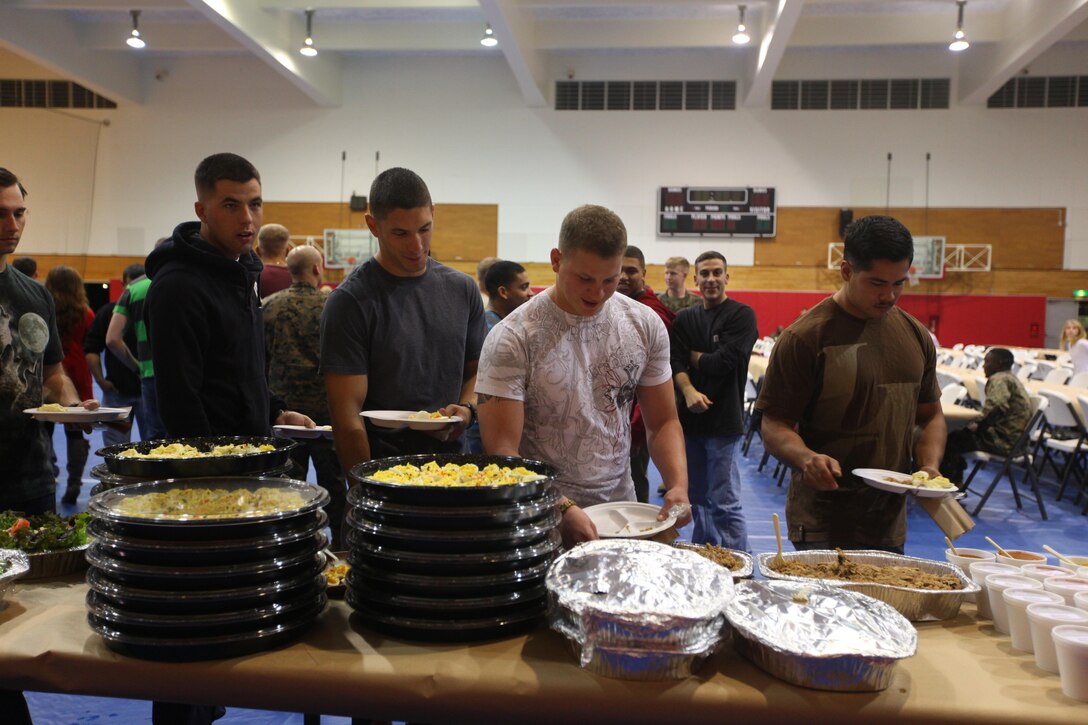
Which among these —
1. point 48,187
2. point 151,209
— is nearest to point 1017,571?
point 151,209

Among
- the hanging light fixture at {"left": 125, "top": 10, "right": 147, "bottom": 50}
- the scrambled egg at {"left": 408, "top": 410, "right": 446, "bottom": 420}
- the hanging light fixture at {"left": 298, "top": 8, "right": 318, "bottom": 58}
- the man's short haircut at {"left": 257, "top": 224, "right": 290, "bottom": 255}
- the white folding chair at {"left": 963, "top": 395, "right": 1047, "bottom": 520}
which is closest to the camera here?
the scrambled egg at {"left": 408, "top": 410, "right": 446, "bottom": 420}

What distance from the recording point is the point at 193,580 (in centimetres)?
135

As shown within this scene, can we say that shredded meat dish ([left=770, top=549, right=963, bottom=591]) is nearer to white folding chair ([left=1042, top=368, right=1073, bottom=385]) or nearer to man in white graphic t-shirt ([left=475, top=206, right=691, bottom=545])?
man in white graphic t-shirt ([left=475, top=206, right=691, bottom=545])

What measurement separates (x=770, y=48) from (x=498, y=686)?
12.7 meters

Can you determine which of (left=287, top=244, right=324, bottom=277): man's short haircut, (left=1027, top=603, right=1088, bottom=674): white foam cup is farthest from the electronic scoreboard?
(left=1027, top=603, right=1088, bottom=674): white foam cup

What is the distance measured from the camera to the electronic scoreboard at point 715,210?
15578mm

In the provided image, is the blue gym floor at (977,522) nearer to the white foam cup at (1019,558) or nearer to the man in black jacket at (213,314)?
the man in black jacket at (213,314)

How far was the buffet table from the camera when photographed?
128 centimetres

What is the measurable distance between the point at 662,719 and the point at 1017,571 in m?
0.92

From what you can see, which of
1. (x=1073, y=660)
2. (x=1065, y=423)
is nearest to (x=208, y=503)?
(x=1073, y=660)

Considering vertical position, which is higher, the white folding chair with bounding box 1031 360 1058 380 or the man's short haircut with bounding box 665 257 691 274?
the man's short haircut with bounding box 665 257 691 274

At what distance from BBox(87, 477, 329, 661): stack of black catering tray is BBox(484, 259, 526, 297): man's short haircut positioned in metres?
3.19

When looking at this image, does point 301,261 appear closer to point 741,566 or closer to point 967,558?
point 741,566

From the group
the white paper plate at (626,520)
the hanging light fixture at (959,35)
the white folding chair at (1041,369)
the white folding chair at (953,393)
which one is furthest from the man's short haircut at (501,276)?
the hanging light fixture at (959,35)
